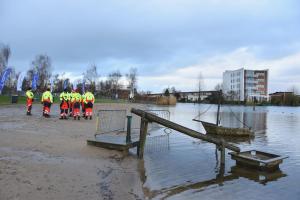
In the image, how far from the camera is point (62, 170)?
356 inches

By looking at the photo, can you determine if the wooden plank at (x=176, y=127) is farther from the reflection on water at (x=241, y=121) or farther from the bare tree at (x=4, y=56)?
the bare tree at (x=4, y=56)

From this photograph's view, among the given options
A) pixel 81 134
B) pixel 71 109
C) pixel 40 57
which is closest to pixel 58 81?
pixel 40 57

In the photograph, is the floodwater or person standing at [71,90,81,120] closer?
the floodwater

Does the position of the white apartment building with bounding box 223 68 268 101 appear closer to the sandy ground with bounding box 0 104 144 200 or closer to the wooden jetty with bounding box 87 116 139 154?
the wooden jetty with bounding box 87 116 139 154

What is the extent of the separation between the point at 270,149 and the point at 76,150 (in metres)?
9.89

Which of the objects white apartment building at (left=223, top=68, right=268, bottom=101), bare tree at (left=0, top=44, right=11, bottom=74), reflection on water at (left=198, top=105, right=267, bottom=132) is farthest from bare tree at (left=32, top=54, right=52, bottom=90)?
white apartment building at (left=223, top=68, right=268, bottom=101)

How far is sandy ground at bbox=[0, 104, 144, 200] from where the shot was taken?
730 centimetres

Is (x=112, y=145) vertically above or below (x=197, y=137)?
below

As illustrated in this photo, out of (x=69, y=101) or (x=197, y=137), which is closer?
(x=197, y=137)

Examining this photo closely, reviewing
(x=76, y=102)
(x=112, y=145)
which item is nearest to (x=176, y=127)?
(x=112, y=145)

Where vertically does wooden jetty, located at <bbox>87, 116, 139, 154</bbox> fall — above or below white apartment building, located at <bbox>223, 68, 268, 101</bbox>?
below

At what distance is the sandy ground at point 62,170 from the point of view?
287 inches

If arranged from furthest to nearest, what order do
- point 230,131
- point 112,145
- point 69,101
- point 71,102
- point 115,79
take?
point 115,79, point 71,102, point 69,101, point 230,131, point 112,145

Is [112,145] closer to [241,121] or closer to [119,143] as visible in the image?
[119,143]
